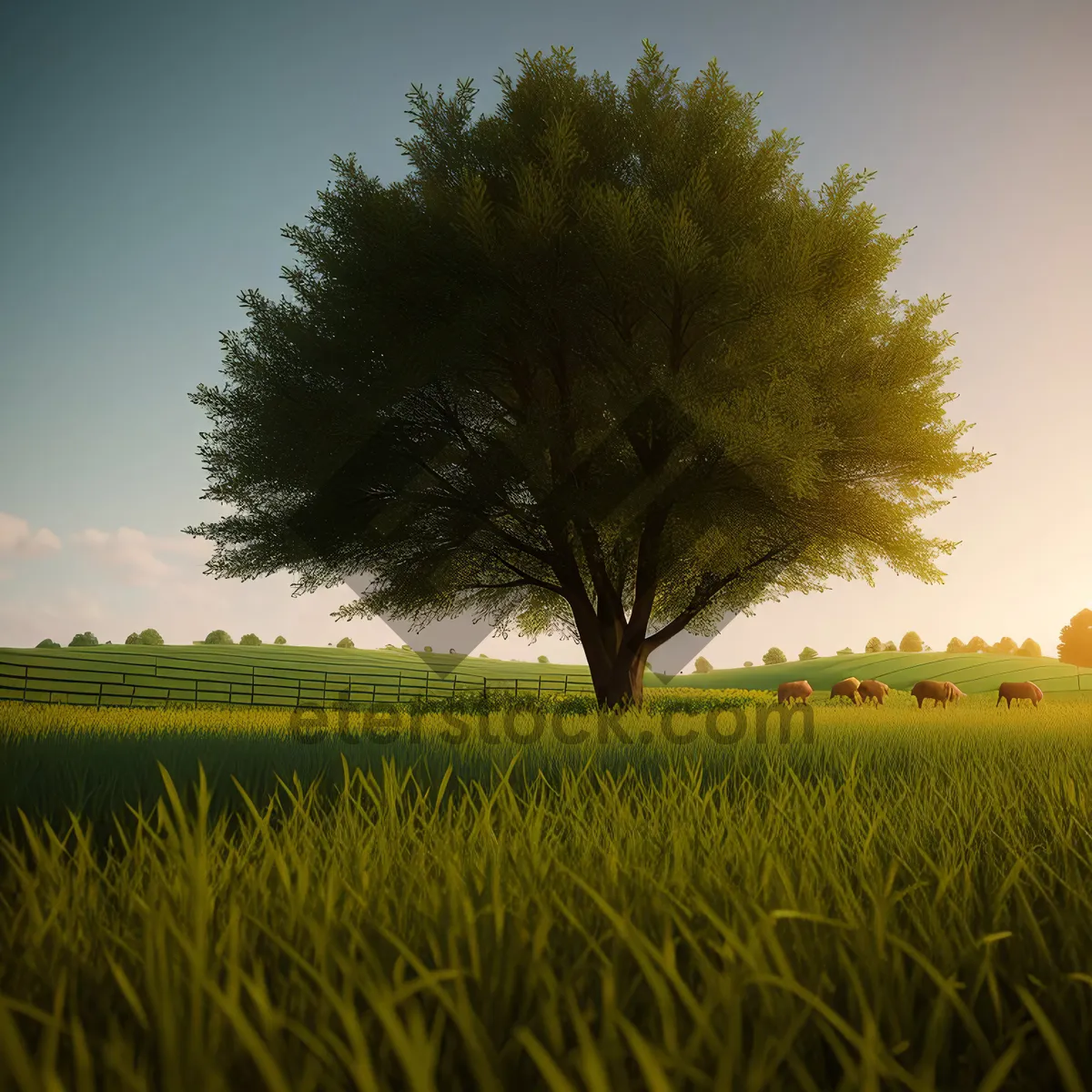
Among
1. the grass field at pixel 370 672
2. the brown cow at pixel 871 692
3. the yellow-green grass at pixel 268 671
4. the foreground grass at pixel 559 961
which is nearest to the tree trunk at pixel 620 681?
the brown cow at pixel 871 692

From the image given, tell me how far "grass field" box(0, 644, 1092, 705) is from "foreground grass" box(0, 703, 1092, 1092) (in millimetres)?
36767

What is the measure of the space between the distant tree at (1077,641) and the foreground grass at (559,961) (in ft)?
310

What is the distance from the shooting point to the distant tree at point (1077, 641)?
260ft

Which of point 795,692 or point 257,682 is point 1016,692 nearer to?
point 795,692

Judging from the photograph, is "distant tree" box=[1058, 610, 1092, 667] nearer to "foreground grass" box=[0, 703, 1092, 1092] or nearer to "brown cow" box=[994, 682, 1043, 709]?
"brown cow" box=[994, 682, 1043, 709]

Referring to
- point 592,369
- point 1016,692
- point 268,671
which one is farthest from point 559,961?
point 268,671

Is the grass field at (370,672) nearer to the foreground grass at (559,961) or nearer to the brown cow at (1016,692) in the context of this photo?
the brown cow at (1016,692)

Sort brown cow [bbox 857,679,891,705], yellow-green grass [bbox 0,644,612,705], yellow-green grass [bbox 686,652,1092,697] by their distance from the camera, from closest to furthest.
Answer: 1. brown cow [bbox 857,679,891,705]
2. yellow-green grass [bbox 0,644,612,705]
3. yellow-green grass [bbox 686,652,1092,697]

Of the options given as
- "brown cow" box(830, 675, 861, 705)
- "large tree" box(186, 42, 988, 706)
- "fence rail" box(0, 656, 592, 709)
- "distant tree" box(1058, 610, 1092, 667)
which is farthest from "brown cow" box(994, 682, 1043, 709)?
"distant tree" box(1058, 610, 1092, 667)

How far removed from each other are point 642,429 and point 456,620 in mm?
8419

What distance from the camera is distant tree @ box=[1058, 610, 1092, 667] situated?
260 feet

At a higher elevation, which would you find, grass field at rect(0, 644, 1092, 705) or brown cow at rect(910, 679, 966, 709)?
brown cow at rect(910, 679, 966, 709)

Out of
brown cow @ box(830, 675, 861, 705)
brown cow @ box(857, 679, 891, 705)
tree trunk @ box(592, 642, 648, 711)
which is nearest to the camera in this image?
tree trunk @ box(592, 642, 648, 711)

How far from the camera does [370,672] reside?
177ft
